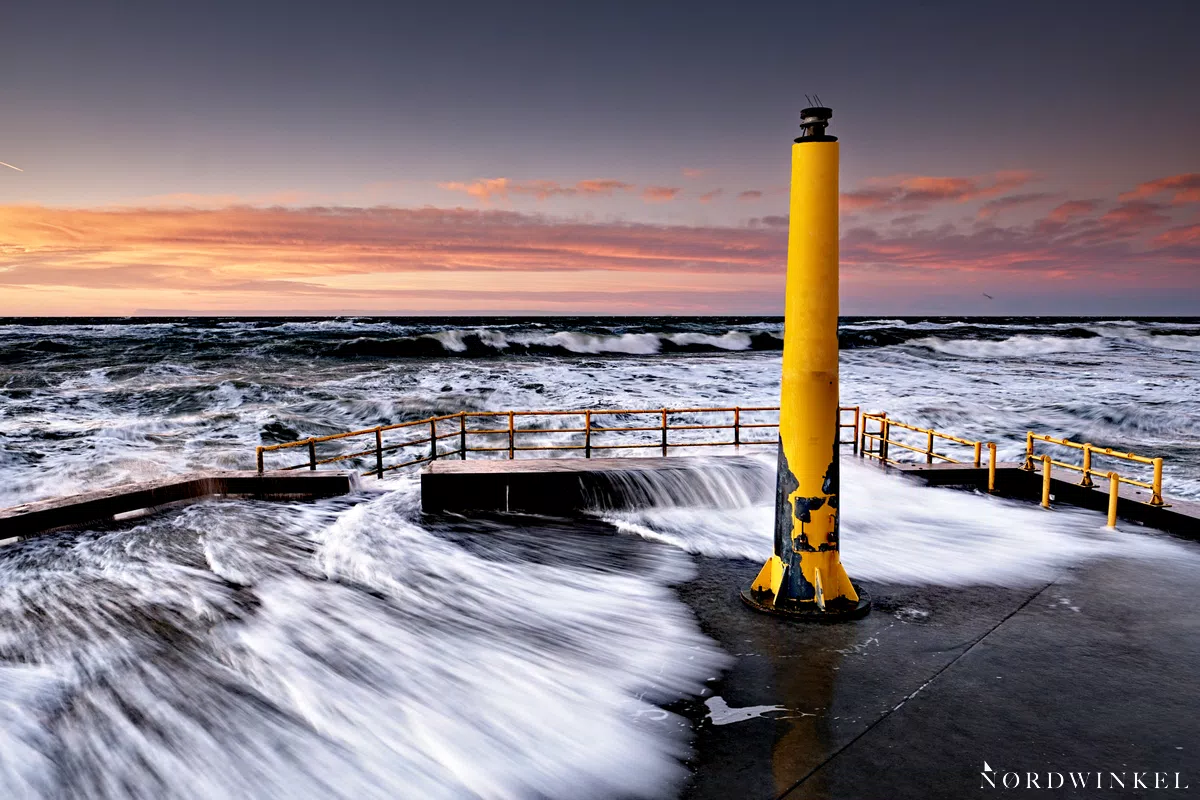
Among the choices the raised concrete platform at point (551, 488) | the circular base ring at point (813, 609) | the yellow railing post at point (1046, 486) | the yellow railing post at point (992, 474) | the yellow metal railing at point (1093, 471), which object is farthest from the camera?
the yellow railing post at point (992, 474)

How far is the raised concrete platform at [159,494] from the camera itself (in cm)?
955

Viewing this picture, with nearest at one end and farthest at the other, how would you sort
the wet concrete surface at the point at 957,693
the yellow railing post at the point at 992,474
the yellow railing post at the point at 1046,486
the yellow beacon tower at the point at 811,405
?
the wet concrete surface at the point at 957,693
the yellow beacon tower at the point at 811,405
the yellow railing post at the point at 1046,486
the yellow railing post at the point at 992,474

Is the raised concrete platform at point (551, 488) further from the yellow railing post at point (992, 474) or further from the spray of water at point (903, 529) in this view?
the yellow railing post at point (992, 474)

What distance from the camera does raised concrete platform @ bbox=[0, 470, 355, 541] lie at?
955 centimetres

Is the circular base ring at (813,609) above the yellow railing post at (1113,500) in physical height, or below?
below

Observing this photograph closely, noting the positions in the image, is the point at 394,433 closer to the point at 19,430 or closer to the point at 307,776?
the point at 19,430

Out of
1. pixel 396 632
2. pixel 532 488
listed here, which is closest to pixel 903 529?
pixel 532 488

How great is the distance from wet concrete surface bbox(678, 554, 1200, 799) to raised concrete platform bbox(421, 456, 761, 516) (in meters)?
3.40

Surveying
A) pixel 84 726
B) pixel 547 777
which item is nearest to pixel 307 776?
pixel 547 777

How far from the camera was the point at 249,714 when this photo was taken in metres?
5.20

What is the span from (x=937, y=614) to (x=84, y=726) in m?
6.49

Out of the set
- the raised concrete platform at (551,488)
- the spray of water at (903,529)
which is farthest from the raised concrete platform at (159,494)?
the spray of water at (903,529)

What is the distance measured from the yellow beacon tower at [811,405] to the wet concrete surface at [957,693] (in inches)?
12.6

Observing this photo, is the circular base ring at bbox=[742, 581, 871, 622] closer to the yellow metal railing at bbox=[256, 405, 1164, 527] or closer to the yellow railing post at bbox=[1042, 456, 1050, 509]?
the yellow metal railing at bbox=[256, 405, 1164, 527]
